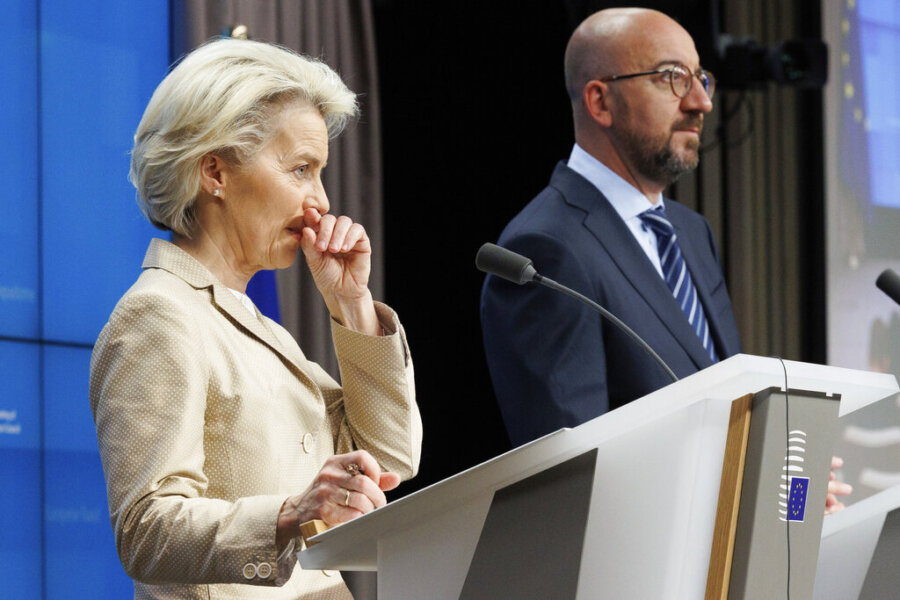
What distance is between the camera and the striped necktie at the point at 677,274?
277 cm

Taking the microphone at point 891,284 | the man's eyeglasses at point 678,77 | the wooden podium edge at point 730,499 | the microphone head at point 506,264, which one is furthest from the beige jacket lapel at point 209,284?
the man's eyeglasses at point 678,77

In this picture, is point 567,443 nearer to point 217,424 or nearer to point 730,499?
point 730,499

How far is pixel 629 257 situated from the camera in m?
2.71

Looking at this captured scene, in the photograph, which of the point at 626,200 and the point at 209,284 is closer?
the point at 209,284

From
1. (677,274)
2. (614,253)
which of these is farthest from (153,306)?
(677,274)

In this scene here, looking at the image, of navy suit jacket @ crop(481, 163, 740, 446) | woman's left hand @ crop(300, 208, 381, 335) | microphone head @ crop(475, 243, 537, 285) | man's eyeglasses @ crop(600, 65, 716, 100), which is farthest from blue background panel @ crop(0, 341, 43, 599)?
man's eyeglasses @ crop(600, 65, 716, 100)

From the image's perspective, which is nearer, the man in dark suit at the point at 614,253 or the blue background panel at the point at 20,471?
the man in dark suit at the point at 614,253

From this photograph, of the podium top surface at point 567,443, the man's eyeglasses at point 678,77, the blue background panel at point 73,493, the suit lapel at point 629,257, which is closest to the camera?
the podium top surface at point 567,443

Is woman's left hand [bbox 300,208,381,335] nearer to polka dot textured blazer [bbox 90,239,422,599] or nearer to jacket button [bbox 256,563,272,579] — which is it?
polka dot textured blazer [bbox 90,239,422,599]

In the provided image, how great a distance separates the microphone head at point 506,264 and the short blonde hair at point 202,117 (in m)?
0.36

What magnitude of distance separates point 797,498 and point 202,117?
38.5 inches

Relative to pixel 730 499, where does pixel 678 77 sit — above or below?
above

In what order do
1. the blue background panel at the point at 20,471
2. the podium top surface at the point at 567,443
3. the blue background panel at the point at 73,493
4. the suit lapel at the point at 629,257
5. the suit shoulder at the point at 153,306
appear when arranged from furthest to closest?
1. the blue background panel at the point at 73,493
2. the blue background panel at the point at 20,471
3. the suit lapel at the point at 629,257
4. the suit shoulder at the point at 153,306
5. the podium top surface at the point at 567,443

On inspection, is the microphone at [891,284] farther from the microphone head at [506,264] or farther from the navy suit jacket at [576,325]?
the navy suit jacket at [576,325]
